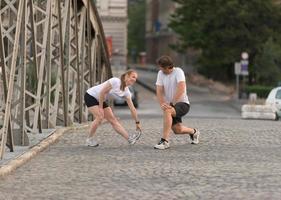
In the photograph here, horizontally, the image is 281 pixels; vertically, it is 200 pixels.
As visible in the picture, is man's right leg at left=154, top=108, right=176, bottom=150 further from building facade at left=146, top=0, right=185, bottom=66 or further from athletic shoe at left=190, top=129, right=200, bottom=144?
building facade at left=146, top=0, right=185, bottom=66

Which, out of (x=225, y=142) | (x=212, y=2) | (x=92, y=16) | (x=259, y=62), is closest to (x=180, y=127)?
(x=225, y=142)

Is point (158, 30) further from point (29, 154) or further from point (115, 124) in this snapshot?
point (29, 154)

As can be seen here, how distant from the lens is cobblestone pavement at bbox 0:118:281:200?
8.21 meters

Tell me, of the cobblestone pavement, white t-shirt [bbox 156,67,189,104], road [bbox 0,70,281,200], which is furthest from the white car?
white t-shirt [bbox 156,67,189,104]

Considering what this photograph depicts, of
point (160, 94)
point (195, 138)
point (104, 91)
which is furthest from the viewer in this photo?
point (195, 138)

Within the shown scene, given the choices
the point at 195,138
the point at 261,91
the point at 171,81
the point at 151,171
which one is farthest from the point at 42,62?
the point at 261,91

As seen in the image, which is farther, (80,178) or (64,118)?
(64,118)

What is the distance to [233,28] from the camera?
5678cm

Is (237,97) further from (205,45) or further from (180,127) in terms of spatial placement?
(180,127)

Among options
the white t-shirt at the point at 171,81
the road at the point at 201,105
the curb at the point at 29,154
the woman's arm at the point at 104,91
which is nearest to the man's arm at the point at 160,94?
the white t-shirt at the point at 171,81

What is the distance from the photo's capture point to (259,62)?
53.6 metres

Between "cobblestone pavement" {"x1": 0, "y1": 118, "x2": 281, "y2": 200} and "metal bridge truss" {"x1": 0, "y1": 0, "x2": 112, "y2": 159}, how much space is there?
2.91 feet

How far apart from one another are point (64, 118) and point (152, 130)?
1.95m

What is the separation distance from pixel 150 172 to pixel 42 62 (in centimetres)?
494
